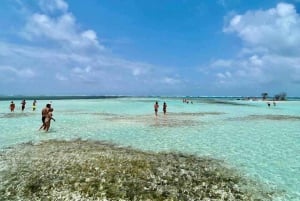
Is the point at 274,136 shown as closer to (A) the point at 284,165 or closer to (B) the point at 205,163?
(A) the point at 284,165

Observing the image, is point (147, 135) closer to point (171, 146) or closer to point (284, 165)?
point (171, 146)

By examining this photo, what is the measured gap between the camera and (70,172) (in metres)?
9.96

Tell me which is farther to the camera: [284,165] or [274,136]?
[274,136]

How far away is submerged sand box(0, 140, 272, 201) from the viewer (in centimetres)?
820

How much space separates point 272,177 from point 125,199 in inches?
237

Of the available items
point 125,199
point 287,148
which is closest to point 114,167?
point 125,199

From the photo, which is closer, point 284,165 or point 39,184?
point 39,184

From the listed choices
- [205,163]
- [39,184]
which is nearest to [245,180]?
[205,163]

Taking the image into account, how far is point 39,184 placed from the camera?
28.9ft

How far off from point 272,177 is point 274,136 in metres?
11.1

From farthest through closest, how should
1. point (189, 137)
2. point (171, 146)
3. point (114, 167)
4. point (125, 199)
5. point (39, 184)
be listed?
point (189, 137) → point (171, 146) → point (114, 167) → point (39, 184) → point (125, 199)

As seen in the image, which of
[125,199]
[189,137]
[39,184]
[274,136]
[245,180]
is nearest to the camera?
[125,199]

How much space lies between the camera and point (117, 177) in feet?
31.3

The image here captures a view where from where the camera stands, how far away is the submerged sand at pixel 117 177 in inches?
323
